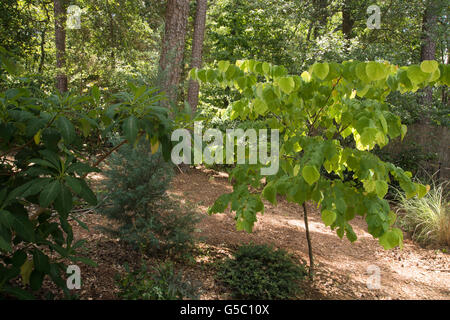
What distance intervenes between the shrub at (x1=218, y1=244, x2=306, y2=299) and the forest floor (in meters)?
0.11

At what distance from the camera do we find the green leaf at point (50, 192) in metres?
1.25

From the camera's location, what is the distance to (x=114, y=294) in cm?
220

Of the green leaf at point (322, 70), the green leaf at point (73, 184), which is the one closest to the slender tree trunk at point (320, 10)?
the green leaf at point (322, 70)

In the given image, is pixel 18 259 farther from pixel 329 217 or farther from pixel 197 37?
pixel 197 37

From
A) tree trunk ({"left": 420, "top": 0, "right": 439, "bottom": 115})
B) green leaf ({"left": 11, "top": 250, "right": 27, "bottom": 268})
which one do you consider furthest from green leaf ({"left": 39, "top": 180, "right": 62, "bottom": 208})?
tree trunk ({"left": 420, "top": 0, "right": 439, "bottom": 115})

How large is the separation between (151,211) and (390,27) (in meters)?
9.23

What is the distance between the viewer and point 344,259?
12.9 ft

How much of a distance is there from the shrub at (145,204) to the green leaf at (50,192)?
1.40 meters

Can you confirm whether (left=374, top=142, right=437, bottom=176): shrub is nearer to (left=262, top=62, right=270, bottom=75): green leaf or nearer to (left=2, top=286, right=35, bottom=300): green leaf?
(left=262, top=62, right=270, bottom=75): green leaf

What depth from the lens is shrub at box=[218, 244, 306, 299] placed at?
8.31 feet

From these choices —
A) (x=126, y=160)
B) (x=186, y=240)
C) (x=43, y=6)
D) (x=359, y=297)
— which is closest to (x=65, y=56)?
(x=43, y=6)

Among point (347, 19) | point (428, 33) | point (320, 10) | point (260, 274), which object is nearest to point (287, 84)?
point (260, 274)

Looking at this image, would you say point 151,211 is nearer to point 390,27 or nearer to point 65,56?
point 65,56

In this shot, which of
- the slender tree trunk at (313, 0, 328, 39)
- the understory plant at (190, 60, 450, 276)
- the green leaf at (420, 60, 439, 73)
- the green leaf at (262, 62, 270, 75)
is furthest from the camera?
the slender tree trunk at (313, 0, 328, 39)
